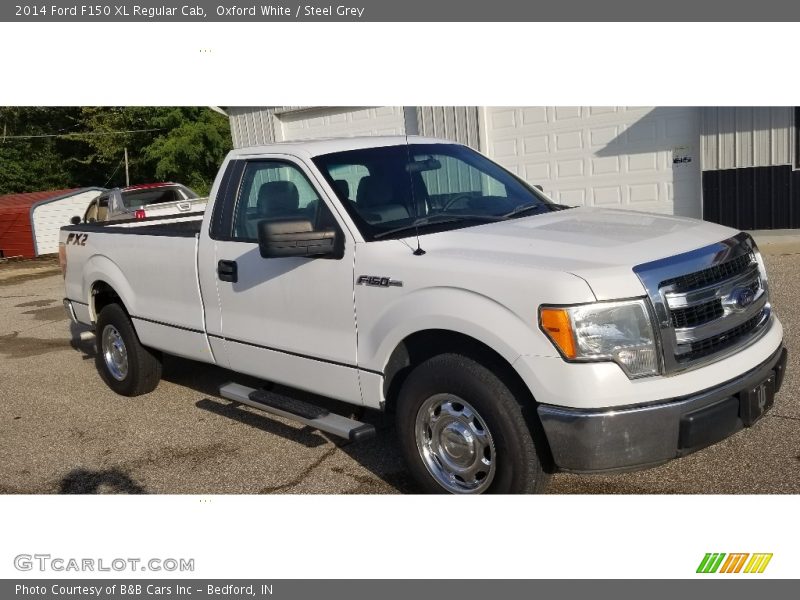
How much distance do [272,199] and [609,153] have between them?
29.7ft

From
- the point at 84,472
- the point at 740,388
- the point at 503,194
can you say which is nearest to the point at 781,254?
the point at 503,194

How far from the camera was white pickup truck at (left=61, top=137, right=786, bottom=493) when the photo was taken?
3.54m

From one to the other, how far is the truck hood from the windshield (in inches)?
10.5

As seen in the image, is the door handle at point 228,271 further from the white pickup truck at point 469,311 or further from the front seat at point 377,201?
the front seat at point 377,201

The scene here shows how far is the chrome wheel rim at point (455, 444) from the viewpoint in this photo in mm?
3963

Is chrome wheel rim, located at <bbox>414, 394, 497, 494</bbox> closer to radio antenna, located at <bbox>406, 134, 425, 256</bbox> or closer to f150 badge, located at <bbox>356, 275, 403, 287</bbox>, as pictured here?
f150 badge, located at <bbox>356, 275, 403, 287</bbox>

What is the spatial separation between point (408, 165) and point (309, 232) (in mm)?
1032

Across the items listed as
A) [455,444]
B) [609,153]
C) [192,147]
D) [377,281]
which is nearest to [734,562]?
[455,444]

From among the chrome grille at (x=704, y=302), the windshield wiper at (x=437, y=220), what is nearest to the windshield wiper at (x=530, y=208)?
the windshield wiper at (x=437, y=220)

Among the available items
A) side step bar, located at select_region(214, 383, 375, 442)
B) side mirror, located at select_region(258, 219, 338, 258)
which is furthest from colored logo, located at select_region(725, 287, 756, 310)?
side mirror, located at select_region(258, 219, 338, 258)

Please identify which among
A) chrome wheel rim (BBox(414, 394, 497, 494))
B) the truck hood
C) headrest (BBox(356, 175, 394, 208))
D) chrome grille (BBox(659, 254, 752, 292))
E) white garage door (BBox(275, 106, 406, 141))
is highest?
white garage door (BBox(275, 106, 406, 141))

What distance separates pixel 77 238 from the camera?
7.14m

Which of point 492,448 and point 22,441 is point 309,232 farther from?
point 22,441

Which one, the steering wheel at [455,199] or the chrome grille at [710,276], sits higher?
the steering wheel at [455,199]
